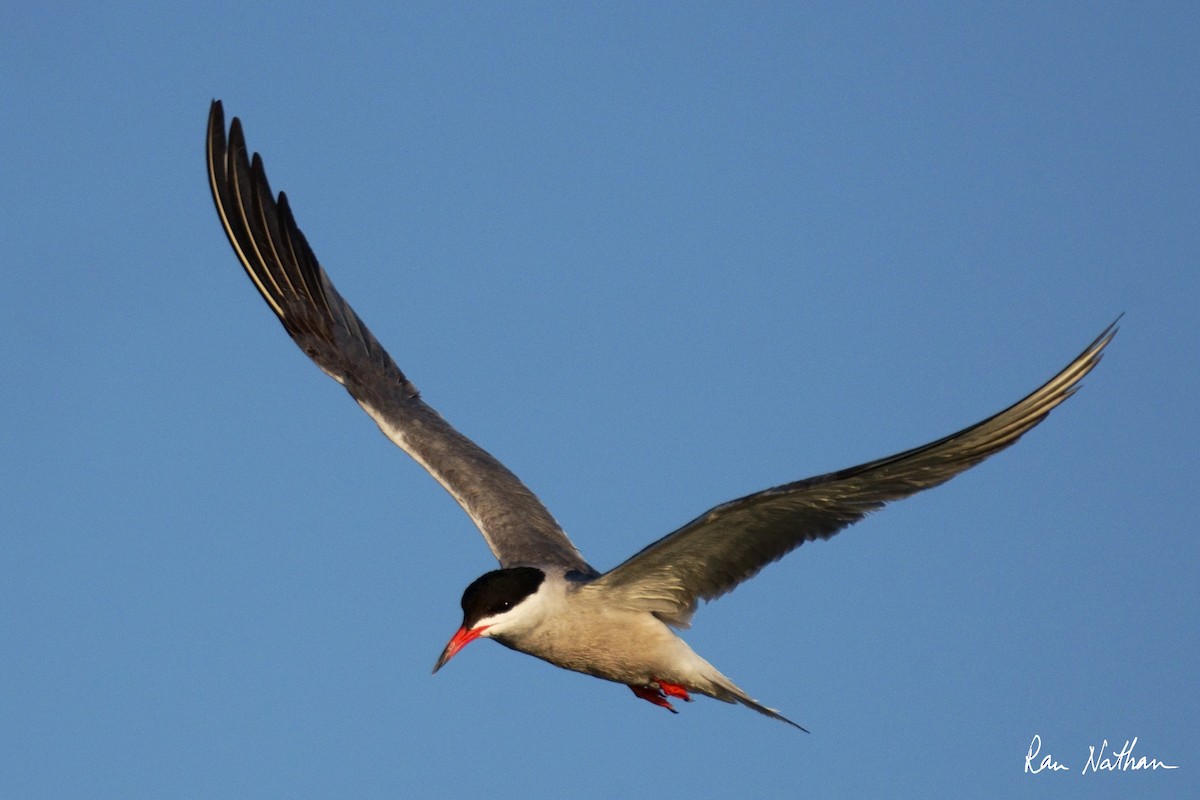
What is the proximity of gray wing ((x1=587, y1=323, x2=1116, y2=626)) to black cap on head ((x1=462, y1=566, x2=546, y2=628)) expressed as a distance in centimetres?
52

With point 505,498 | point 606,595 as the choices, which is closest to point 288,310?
point 505,498

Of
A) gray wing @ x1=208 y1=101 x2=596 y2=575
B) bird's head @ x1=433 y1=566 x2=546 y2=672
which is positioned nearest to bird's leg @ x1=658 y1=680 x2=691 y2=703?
bird's head @ x1=433 y1=566 x2=546 y2=672

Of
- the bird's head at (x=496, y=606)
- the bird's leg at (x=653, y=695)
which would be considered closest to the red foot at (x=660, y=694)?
the bird's leg at (x=653, y=695)

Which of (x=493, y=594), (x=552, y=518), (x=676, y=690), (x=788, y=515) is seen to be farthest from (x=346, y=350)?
(x=788, y=515)

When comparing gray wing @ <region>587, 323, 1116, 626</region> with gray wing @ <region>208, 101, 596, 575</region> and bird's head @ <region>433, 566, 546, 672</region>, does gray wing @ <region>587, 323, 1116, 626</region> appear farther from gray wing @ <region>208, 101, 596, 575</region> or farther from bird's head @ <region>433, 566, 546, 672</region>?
gray wing @ <region>208, 101, 596, 575</region>

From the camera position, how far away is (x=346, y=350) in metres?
12.7

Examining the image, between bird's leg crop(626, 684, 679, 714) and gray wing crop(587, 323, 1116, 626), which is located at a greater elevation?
gray wing crop(587, 323, 1116, 626)

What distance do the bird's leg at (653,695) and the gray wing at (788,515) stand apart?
0.59 meters

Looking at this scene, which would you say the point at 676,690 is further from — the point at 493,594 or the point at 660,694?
the point at 493,594

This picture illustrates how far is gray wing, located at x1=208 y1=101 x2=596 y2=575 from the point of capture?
11508 millimetres

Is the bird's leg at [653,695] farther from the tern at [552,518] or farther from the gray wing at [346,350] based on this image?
the gray wing at [346,350]

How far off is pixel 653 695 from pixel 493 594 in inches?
64.6

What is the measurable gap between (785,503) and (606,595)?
167 cm

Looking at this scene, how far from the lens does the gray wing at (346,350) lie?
37.8 feet
